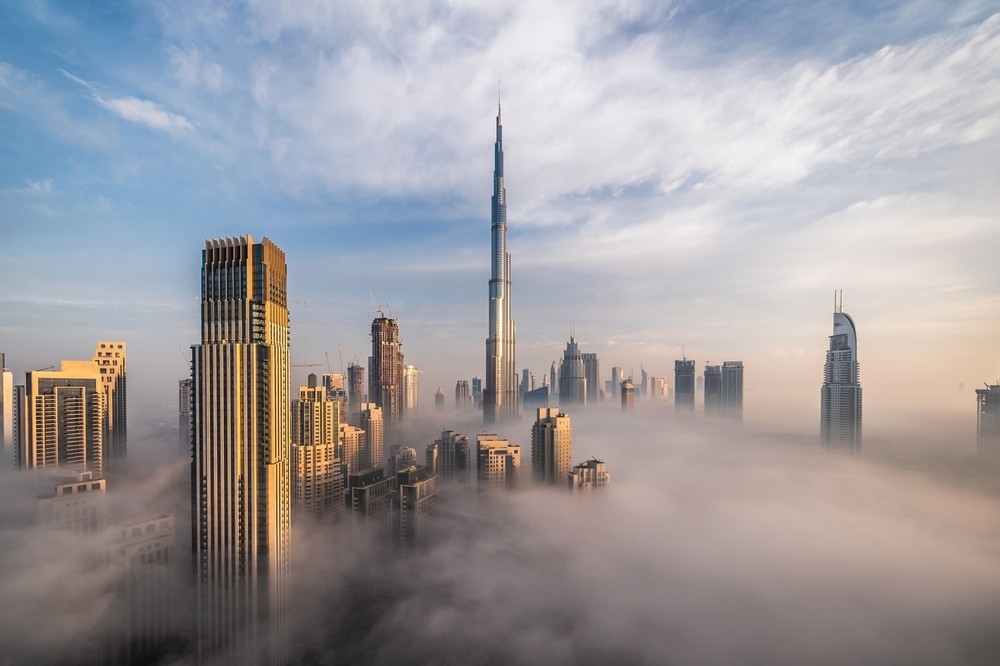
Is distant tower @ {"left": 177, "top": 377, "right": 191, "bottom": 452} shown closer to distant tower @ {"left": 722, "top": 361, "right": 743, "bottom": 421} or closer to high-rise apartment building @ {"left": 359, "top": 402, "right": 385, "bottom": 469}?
high-rise apartment building @ {"left": 359, "top": 402, "right": 385, "bottom": 469}

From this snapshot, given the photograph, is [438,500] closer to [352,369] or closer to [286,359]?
[286,359]

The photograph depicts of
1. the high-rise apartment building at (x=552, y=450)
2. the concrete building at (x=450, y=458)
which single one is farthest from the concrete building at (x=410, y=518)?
the concrete building at (x=450, y=458)

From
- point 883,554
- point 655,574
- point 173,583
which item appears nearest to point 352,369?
point 173,583

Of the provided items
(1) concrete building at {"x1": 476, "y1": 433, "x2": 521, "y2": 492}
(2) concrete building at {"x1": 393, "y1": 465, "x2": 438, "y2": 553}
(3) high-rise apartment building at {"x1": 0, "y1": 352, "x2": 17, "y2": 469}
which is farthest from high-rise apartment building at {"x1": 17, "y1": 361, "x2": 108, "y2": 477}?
(1) concrete building at {"x1": 476, "y1": 433, "x2": 521, "y2": 492}

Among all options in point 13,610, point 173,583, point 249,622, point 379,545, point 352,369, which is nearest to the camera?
point 249,622

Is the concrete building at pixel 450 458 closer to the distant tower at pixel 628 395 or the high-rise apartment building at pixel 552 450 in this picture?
the high-rise apartment building at pixel 552 450

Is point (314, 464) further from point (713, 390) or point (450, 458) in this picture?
point (713, 390)
